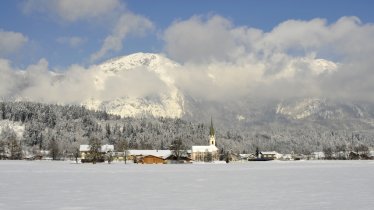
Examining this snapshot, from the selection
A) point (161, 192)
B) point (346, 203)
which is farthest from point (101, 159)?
point (346, 203)

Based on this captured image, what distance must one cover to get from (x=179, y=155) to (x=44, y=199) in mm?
163990

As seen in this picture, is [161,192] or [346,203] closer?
[346,203]

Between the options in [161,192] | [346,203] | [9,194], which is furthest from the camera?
[161,192]

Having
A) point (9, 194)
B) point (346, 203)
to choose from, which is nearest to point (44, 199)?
point (9, 194)

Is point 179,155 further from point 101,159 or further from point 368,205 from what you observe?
point 368,205

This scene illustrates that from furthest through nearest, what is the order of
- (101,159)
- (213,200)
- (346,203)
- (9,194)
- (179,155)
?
(179,155), (101,159), (9,194), (213,200), (346,203)

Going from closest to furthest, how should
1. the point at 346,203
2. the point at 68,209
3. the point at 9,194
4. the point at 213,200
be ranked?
the point at 68,209 → the point at 346,203 → the point at 213,200 → the point at 9,194

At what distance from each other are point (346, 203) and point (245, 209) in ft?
21.8

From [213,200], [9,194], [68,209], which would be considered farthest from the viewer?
[9,194]

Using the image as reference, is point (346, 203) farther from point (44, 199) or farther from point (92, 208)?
point (44, 199)

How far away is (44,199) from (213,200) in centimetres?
1092

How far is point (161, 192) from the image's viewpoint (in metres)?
35.7

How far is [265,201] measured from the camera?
29266 millimetres

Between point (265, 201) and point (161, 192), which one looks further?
point (161, 192)
